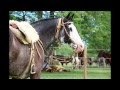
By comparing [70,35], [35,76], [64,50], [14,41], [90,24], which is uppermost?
[90,24]

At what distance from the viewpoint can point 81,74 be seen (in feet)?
16.3

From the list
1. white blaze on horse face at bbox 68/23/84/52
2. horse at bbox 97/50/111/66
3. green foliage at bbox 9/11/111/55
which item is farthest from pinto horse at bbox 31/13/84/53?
horse at bbox 97/50/111/66

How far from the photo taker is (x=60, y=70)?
4.88m

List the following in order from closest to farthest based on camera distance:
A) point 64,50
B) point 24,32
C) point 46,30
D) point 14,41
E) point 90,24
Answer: point 24,32 < point 14,41 < point 46,30 < point 64,50 < point 90,24

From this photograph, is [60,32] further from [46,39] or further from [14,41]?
[14,41]

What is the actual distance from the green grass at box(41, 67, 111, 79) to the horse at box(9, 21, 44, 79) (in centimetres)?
27

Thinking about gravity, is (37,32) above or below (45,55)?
above

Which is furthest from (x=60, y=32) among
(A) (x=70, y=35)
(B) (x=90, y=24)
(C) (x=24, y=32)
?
(C) (x=24, y=32)

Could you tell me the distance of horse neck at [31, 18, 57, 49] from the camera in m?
4.68

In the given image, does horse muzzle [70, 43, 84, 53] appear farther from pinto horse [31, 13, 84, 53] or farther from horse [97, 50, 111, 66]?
horse [97, 50, 111, 66]

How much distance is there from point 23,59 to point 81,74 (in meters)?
1.08
